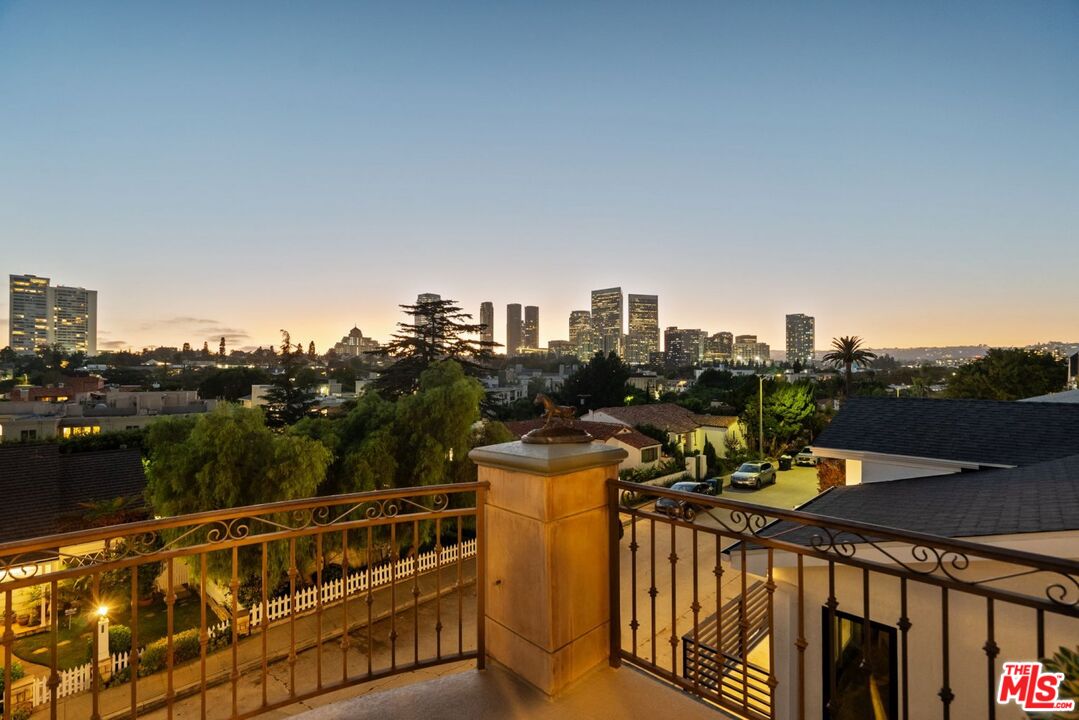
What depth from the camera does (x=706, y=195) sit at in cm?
2092

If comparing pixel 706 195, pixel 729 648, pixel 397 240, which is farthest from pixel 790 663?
pixel 397 240

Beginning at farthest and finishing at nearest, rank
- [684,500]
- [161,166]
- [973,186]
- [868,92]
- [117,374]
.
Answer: [117,374], [973,186], [161,166], [868,92], [684,500]

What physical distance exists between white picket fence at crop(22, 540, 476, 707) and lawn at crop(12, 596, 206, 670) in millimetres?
757

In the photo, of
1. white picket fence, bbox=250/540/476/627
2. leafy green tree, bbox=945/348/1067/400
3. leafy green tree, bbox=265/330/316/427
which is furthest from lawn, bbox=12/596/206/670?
leafy green tree, bbox=945/348/1067/400

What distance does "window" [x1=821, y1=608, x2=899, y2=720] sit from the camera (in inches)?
206

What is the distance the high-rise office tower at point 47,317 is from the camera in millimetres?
65750

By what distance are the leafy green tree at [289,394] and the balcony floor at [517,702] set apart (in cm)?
2677

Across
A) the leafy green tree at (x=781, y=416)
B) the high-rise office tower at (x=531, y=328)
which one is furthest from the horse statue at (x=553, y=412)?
the high-rise office tower at (x=531, y=328)

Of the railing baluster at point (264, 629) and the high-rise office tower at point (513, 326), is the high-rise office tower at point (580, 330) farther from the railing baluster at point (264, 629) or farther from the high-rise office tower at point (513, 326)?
the railing baluster at point (264, 629)

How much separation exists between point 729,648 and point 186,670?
1100cm

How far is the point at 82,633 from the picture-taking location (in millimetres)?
11008

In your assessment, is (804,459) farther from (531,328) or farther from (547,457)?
(531,328)

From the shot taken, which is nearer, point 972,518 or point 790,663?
point 972,518

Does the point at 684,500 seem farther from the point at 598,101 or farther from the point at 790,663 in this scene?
the point at 598,101
